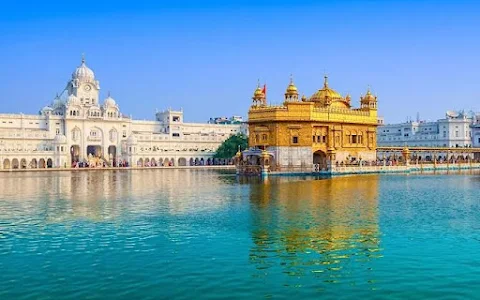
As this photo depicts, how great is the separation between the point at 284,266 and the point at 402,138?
112079 millimetres

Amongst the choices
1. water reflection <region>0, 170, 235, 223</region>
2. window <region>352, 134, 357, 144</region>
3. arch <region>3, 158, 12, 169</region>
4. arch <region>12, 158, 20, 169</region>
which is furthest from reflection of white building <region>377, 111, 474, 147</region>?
water reflection <region>0, 170, 235, 223</region>

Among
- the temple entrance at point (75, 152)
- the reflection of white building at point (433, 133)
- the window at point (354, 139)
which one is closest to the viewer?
the window at point (354, 139)

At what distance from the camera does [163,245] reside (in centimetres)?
1652

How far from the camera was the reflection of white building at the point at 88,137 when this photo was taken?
295 ft

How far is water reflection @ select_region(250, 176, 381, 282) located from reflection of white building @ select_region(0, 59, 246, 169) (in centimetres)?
6747

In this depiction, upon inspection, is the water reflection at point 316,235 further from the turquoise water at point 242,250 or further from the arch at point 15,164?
the arch at point 15,164

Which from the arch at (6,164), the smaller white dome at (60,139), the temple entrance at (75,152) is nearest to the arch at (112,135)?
the temple entrance at (75,152)

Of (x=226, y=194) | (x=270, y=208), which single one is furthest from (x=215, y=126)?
(x=270, y=208)

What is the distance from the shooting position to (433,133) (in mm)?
116000

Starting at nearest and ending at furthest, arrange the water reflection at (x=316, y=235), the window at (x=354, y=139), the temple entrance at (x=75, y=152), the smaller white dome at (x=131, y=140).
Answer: the water reflection at (x=316, y=235) → the window at (x=354, y=139) → the temple entrance at (x=75, y=152) → the smaller white dome at (x=131, y=140)

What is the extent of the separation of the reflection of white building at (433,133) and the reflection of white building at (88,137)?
3731 cm

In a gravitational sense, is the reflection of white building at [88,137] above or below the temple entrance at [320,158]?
above

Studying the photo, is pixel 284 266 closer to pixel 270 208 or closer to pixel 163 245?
pixel 163 245

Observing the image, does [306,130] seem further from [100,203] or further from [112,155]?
[112,155]
